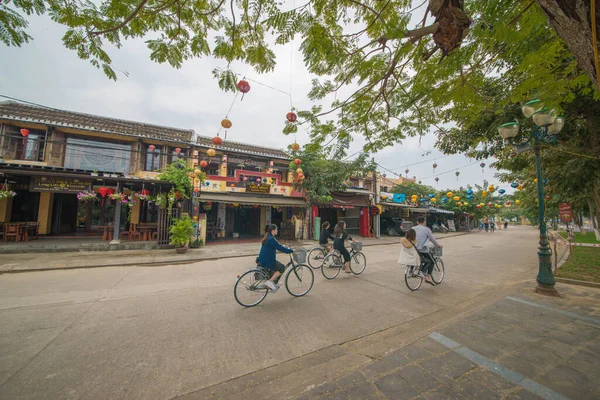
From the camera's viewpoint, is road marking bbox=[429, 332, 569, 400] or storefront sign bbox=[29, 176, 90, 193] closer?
road marking bbox=[429, 332, 569, 400]

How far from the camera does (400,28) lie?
267cm

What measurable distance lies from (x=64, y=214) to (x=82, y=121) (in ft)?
18.5

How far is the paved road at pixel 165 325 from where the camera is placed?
2.30m

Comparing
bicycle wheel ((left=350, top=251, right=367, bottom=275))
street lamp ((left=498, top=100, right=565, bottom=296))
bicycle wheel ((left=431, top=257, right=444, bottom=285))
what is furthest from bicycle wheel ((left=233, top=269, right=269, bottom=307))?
street lamp ((left=498, top=100, right=565, bottom=296))

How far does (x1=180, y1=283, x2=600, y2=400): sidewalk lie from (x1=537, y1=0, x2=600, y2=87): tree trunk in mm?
2838

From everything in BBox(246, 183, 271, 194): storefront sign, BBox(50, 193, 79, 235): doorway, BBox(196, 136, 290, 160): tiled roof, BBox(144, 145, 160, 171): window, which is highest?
BBox(196, 136, 290, 160): tiled roof

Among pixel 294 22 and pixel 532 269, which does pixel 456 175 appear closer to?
pixel 532 269

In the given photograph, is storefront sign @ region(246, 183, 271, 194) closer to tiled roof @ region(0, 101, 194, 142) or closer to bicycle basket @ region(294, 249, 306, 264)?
tiled roof @ region(0, 101, 194, 142)

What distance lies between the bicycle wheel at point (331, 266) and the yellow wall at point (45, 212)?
16.0m

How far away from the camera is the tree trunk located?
1.64 meters

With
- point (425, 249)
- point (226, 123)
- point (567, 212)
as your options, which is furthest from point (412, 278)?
point (567, 212)

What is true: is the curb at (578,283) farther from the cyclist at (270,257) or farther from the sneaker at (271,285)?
the sneaker at (271,285)

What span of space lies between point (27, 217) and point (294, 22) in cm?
1777

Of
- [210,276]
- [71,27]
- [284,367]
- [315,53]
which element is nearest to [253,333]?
[284,367]
